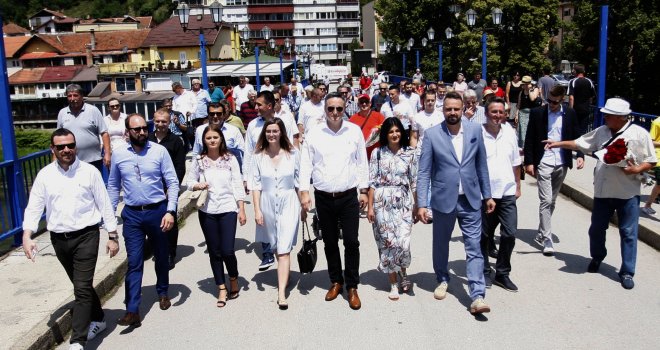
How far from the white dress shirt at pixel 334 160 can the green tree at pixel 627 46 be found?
2760cm

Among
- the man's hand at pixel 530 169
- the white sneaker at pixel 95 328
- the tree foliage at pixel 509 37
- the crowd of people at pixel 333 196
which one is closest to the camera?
the crowd of people at pixel 333 196

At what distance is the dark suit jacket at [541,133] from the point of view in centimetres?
732

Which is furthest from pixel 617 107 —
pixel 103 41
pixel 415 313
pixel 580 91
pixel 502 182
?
pixel 103 41

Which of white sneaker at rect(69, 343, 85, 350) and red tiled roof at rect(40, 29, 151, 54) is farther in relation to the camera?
red tiled roof at rect(40, 29, 151, 54)

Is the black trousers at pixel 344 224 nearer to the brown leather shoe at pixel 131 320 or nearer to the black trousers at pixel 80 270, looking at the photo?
the brown leather shoe at pixel 131 320

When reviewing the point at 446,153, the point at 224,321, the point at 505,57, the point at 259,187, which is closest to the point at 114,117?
the point at 259,187

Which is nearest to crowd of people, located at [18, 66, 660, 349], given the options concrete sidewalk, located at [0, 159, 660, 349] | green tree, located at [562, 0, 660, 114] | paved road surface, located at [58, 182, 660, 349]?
paved road surface, located at [58, 182, 660, 349]

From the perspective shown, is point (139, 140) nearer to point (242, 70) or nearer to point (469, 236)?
point (469, 236)

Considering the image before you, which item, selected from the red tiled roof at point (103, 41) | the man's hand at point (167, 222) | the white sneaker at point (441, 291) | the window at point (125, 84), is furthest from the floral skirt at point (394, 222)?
the red tiled roof at point (103, 41)

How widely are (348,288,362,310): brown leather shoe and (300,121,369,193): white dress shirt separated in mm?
1016

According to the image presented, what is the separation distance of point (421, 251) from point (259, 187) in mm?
2587

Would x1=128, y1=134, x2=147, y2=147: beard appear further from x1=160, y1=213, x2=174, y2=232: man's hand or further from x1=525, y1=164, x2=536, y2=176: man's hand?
x1=525, y1=164, x2=536, y2=176: man's hand

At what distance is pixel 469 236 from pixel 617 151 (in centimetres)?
182

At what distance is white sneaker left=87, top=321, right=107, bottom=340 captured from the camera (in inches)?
213
